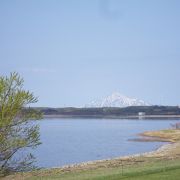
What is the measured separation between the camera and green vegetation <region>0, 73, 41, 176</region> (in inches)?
686

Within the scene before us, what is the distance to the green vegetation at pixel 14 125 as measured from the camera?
17422mm

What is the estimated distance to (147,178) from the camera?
20.4 metres

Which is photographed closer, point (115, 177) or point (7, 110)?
point (7, 110)

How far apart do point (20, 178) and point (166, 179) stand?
1301cm

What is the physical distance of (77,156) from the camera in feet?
205

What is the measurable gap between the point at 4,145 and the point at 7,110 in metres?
1.33

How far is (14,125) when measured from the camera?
58.8 feet

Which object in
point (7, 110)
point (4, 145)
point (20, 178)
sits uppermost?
point (7, 110)

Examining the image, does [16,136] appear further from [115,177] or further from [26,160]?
[115,177]

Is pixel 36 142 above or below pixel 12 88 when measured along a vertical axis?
below

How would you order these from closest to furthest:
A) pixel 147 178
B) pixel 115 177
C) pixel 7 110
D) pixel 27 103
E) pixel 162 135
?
pixel 7 110
pixel 27 103
pixel 147 178
pixel 115 177
pixel 162 135

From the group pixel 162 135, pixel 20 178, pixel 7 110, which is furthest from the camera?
pixel 162 135

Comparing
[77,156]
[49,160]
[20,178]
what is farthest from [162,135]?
[20,178]

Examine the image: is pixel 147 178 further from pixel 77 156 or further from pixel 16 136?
pixel 77 156
